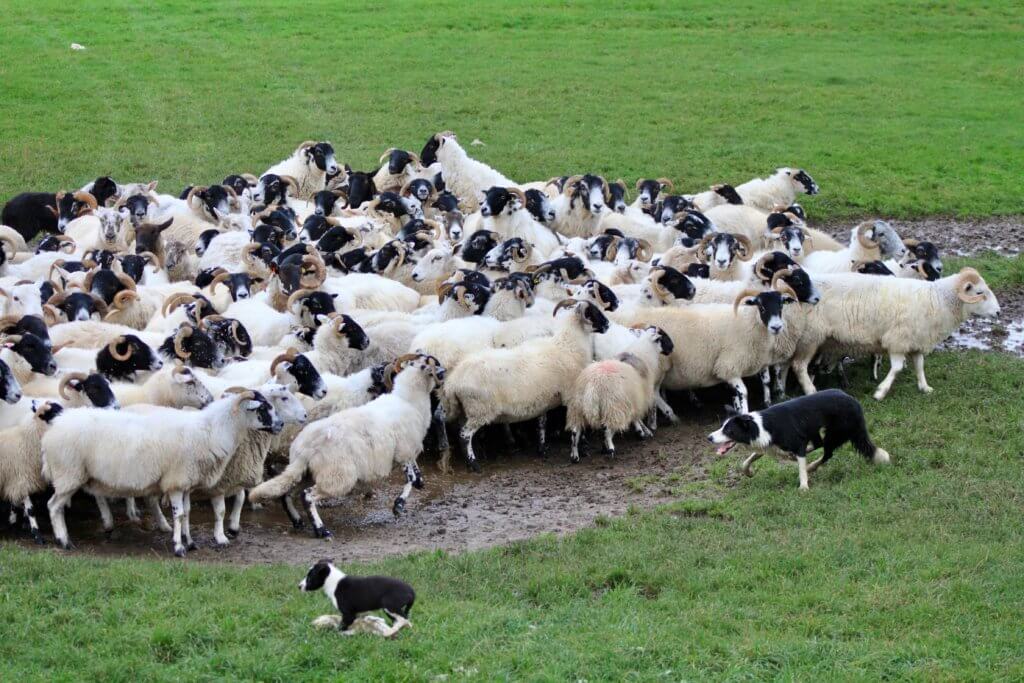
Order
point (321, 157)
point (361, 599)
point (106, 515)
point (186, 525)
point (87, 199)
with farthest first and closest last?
point (321, 157) → point (87, 199) → point (106, 515) → point (186, 525) → point (361, 599)

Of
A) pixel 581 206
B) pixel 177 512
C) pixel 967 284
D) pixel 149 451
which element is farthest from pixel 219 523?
pixel 581 206

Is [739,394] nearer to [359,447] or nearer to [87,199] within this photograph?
[359,447]

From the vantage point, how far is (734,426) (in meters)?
10.0

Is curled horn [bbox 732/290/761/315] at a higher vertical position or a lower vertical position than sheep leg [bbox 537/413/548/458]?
higher

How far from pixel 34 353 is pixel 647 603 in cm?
553

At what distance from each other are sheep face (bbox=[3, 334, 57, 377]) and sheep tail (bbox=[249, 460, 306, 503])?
83.0 inches

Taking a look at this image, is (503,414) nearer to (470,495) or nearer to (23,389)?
(470,495)

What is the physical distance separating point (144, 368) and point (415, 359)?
2244 mm

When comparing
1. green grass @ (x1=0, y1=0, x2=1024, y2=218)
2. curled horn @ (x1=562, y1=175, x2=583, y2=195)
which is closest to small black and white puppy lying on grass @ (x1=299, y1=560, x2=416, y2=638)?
curled horn @ (x1=562, y1=175, x2=583, y2=195)

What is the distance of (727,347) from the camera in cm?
1234

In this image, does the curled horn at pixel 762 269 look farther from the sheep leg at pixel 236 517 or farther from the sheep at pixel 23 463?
the sheep at pixel 23 463

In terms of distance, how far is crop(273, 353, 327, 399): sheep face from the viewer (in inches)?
405

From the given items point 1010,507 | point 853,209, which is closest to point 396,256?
point 1010,507

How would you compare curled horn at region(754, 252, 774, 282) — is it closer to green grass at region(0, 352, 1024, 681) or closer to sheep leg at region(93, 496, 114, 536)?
green grass at region(0, 352, 1024, 681)
